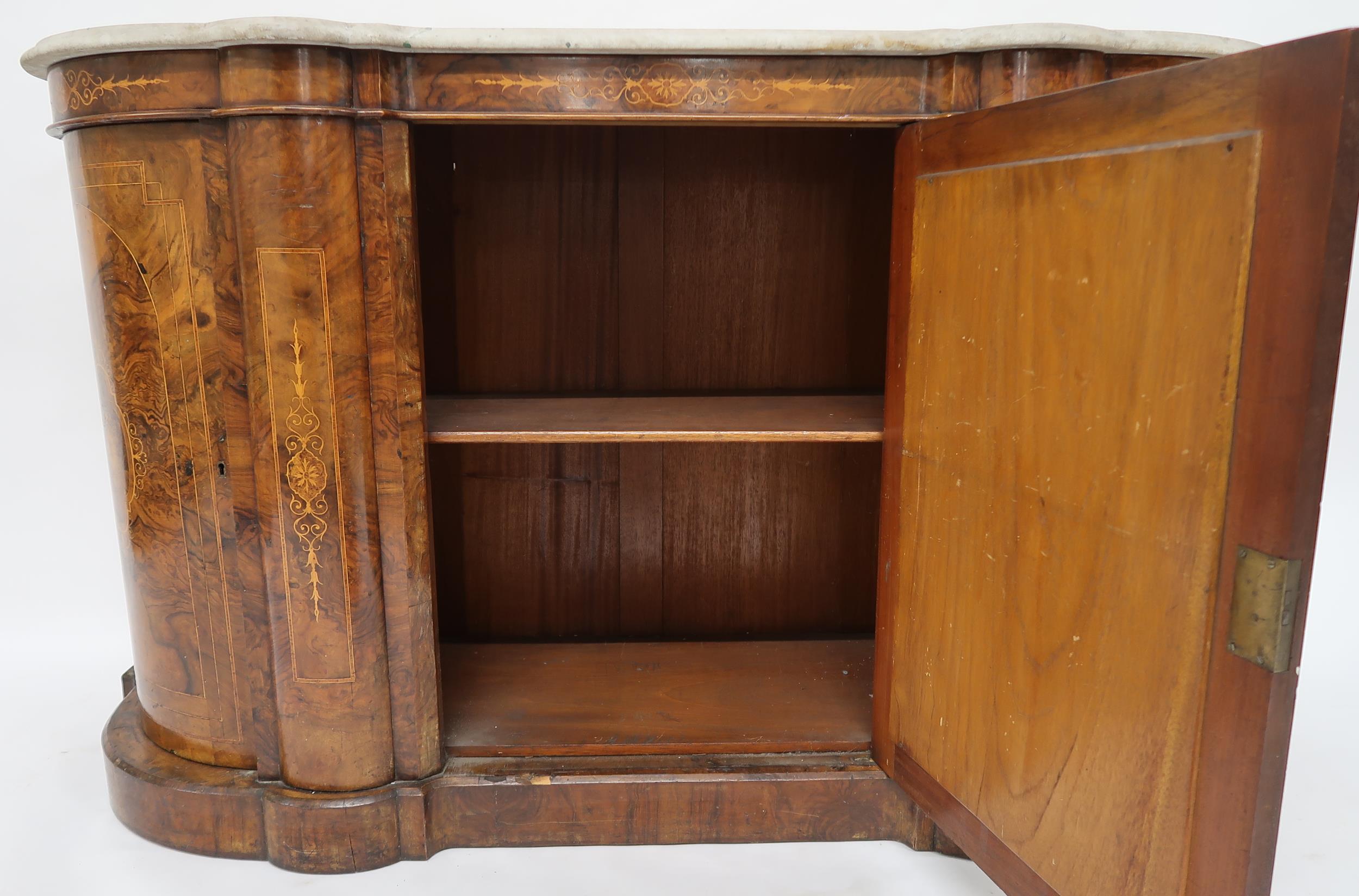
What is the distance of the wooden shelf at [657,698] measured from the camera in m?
1.86

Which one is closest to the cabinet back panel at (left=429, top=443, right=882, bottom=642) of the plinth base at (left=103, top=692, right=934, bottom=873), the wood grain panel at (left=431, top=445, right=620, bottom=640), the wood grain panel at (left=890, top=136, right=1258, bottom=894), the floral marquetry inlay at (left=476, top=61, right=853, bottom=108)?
the wood grain panel at (left=431, top=445, right=620, bottom=640)

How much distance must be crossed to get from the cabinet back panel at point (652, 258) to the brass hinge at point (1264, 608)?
1.31m

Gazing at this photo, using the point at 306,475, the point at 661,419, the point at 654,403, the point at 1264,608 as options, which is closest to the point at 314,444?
the point at 306,475

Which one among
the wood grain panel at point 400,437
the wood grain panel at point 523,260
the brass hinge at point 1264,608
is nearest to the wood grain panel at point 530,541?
the wood grain panel at point 523,260

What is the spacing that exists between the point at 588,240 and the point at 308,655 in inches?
42.1

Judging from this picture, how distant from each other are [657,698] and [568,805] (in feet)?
1.06

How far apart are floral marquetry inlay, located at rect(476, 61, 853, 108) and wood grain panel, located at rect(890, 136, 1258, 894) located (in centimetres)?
27

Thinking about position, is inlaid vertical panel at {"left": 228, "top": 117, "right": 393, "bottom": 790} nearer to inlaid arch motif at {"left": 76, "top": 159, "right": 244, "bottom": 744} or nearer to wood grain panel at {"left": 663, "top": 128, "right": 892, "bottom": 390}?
inlaid arch motif at {"left": 76, "top": 159, "right": 244, "bottom": 744}

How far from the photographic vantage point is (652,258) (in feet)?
7.34

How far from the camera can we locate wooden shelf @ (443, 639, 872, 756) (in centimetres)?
186

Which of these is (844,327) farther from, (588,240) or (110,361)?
(110,361)

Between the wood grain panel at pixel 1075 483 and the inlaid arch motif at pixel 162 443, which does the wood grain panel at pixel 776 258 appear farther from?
the inlaid arch motif at pixel 162 443

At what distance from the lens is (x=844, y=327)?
90.4 inches

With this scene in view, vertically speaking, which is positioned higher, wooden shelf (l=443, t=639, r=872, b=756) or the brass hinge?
the brass hinge
